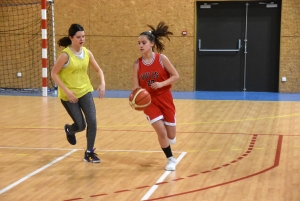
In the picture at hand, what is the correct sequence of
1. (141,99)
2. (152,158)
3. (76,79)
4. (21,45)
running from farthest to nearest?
(21,45) → (152,158) → (76,79) → (141,99)

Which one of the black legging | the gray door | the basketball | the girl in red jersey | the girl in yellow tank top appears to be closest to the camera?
the basketball

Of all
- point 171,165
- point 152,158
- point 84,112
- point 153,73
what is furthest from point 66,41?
point 171,165

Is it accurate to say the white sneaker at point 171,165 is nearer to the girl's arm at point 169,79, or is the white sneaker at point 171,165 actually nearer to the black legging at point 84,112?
the girl's arm at point 169,79

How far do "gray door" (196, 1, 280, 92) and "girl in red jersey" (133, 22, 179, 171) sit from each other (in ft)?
29.8

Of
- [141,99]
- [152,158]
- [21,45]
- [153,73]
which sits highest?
[21,45]

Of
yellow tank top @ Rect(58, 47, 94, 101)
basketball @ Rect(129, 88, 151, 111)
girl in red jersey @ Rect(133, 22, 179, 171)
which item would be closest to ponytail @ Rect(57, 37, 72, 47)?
yellow tank top @ Rect(58, 47, 94, 101)

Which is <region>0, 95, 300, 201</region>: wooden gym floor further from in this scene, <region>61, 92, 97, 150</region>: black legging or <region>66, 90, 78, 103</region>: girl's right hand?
<region>66, 90, 78, 103</region>: girl's right hand

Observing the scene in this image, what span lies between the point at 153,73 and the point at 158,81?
11 cm

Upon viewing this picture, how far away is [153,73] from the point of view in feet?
19.5

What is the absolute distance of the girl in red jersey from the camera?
19.2 ft

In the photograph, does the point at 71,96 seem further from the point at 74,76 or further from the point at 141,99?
the point at 141,99

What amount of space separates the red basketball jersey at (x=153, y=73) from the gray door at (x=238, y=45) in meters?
9.15

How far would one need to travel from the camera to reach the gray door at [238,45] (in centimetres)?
1462

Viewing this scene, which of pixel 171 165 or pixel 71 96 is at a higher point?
pixel 71 96
